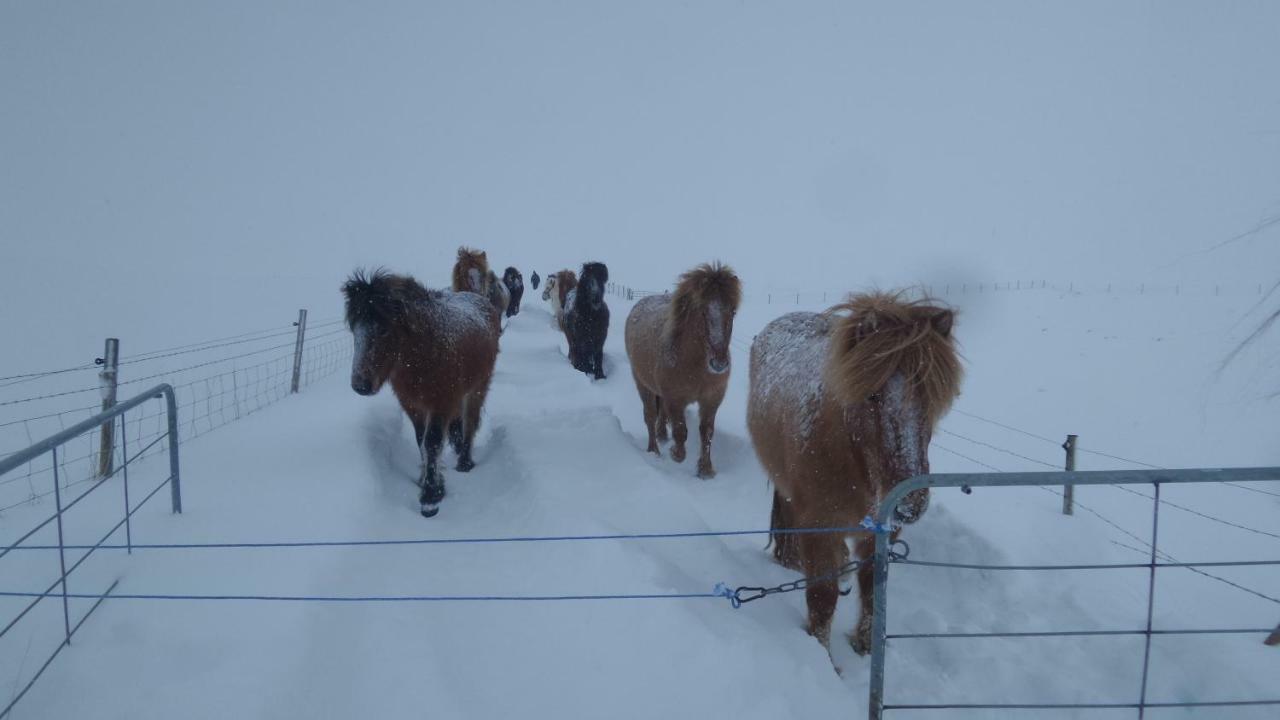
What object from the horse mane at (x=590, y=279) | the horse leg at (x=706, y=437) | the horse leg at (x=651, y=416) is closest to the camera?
the horse leg at (x=706, y=437)

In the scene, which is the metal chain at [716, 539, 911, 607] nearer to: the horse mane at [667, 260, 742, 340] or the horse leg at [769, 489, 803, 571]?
the horse leg at [769, 489, 803, 571]

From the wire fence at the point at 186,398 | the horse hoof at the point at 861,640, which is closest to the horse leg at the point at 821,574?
the horse hoof at the point at 861,640

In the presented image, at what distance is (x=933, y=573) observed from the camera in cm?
414

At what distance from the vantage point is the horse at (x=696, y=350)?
230 inches

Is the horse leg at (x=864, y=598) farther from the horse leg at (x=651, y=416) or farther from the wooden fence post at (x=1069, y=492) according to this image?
the horse leg at (x=651, y=416)

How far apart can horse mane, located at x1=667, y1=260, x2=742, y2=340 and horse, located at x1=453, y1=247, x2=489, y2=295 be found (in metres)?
5.02

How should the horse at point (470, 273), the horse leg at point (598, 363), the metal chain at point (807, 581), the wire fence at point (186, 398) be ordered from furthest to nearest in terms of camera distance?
the horse leg at point (598, 363), the horse at point (470, 273), the wire fence at point (186, 398), the metal chain at point (807, 581)

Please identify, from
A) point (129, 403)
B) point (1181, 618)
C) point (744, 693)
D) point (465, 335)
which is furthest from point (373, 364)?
point (1181, 618)

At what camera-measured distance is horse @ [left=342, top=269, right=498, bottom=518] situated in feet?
15.7

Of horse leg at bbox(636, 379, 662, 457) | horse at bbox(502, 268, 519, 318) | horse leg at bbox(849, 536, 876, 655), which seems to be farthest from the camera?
horse at bbox(502, 268, 519, 318)

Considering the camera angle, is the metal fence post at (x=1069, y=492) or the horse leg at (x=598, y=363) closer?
the metal fence post at (x=1069, y=492)

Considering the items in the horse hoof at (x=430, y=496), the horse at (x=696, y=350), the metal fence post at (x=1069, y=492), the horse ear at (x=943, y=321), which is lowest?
the horse hoof at (x=430, y=496)

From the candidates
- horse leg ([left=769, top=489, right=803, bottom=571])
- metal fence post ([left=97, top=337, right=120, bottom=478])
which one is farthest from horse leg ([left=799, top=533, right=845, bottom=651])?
metal fence post ([left=97, top=337, right=120, bottom=478])

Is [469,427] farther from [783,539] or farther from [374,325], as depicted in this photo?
[783,539]
